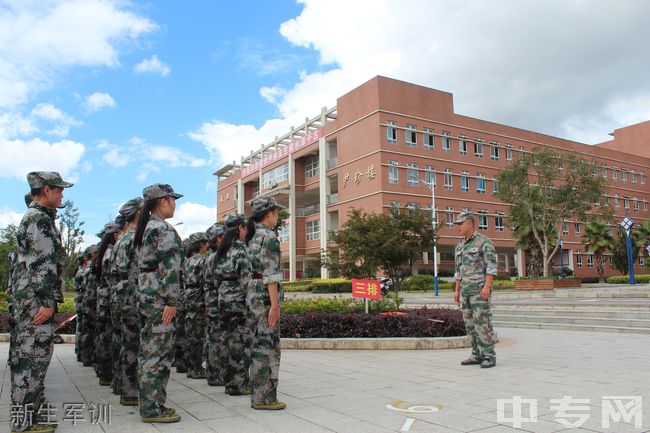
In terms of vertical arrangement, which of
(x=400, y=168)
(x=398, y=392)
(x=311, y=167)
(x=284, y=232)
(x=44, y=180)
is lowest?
(x=398, y=392)

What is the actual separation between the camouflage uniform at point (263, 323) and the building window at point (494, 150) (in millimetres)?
46123

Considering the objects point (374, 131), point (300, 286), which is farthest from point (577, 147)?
point (300, 286)

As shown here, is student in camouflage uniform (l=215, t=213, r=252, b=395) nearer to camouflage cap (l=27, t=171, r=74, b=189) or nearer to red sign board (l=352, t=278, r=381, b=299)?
camouflage cap (l=27, t=171, r=74, b=189)

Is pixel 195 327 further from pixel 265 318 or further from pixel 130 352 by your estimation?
pixel 265 318

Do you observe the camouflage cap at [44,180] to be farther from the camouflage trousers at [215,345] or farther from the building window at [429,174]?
the building window at [429,174]

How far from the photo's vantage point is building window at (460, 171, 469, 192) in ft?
151

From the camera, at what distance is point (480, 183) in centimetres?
4731

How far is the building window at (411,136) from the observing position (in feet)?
141

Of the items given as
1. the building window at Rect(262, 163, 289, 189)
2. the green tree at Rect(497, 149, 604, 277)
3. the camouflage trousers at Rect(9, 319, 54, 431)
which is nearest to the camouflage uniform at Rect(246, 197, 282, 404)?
the camouflage trousers at Rect(9, 319, 54, 431)

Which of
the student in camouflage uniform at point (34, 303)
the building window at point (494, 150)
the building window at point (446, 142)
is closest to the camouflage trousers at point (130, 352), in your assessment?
the student in camouflage uniform at point (34, 303)

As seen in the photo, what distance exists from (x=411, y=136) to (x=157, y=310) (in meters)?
40.5

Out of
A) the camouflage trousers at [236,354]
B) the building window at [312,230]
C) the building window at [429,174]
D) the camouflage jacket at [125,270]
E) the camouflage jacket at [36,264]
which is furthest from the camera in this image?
the building window at [312,230]

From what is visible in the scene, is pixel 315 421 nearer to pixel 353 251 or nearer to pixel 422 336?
pixel 422 336

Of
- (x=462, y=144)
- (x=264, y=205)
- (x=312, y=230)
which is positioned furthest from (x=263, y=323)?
Answer: (x=312, y=230)
